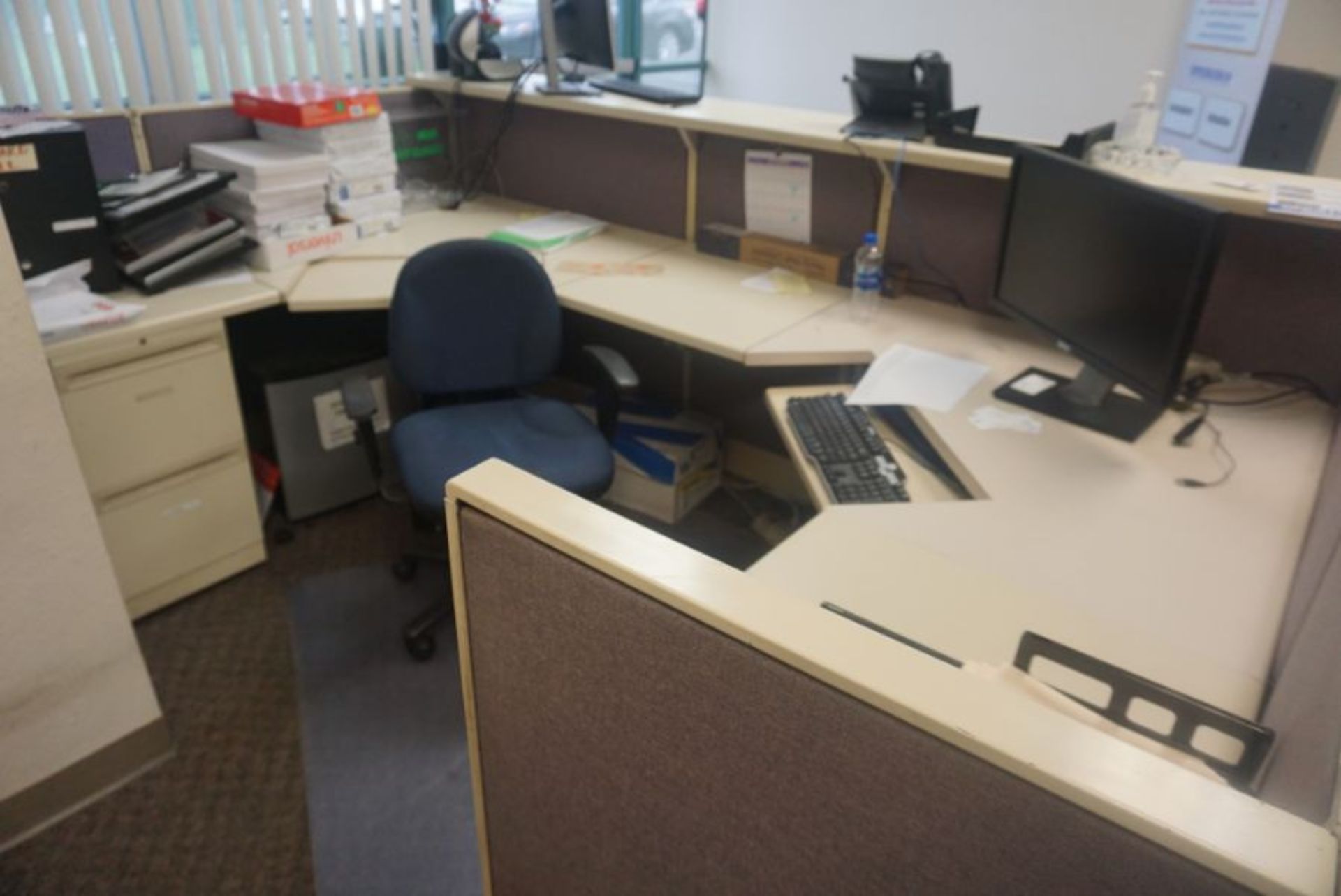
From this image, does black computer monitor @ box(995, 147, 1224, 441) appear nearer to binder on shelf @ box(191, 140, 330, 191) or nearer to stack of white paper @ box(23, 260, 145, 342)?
binder on shelf @ box(191, 140, 330, 191)

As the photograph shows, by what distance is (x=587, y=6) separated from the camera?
245cm

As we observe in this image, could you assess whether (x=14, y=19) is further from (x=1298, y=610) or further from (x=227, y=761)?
(x=1298, y=610)

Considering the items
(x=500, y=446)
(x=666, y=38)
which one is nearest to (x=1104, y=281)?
(x=500, y=446)

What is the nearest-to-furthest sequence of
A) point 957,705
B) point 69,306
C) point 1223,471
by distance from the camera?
point 957,705
point 1223,471
point 69,306

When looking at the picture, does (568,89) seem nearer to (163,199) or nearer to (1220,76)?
(163,199)

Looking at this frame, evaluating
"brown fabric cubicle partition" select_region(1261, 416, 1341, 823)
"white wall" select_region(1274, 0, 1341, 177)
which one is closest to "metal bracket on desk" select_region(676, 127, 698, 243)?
"brown fabric cubicle partition" select_region(1261, 416, 1341, 823)

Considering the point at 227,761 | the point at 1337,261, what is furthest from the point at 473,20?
the point at 1337,261

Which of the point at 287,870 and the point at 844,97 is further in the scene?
the point at 844,97

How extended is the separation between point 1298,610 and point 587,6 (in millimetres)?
2238

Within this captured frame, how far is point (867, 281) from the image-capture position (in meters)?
2.03

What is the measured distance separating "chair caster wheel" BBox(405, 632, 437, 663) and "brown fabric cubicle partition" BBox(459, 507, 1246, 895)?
1.23m

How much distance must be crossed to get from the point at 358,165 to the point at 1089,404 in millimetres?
1921

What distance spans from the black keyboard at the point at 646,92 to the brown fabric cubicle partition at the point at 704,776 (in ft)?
6.33

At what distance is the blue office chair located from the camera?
1904 mm
